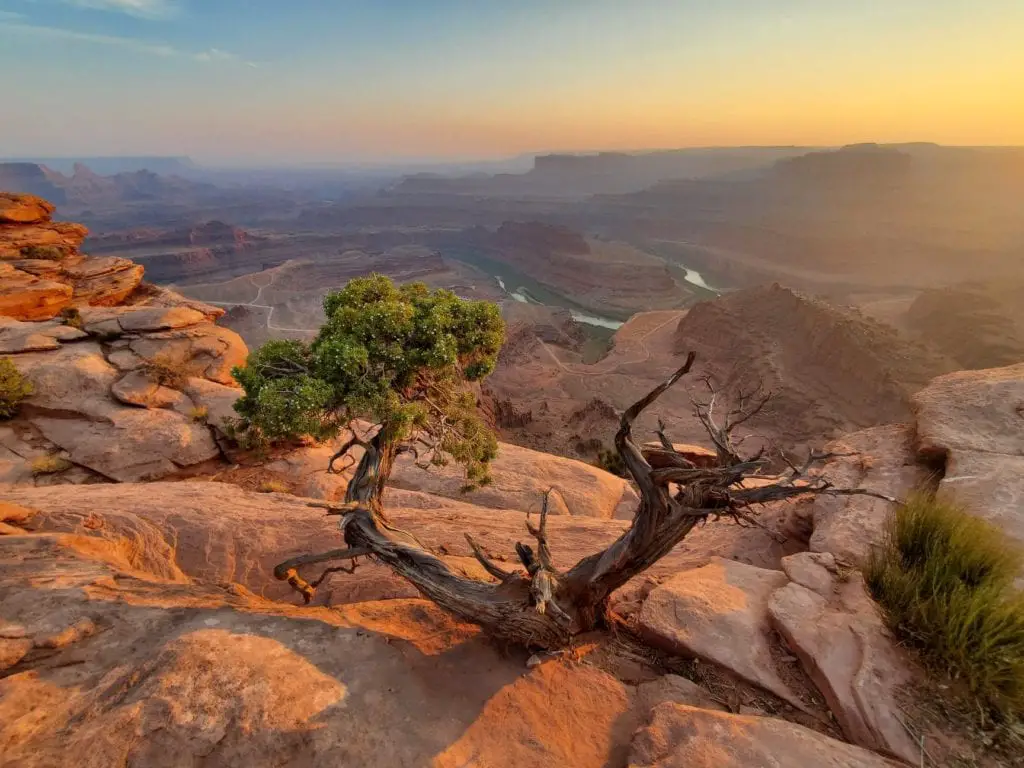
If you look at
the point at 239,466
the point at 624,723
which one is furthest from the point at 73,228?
the point at 624,723

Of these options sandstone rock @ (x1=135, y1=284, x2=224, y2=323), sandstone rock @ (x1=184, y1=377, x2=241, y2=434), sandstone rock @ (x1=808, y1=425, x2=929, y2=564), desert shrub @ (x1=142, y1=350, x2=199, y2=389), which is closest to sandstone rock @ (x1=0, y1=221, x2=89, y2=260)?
sandstone rock @ (x1=135, y1=284, x2=224, y2=323)

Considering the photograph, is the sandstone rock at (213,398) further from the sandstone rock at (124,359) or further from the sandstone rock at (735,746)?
the sandstone rock at (735,746)

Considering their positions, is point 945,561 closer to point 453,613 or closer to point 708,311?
point 453,613

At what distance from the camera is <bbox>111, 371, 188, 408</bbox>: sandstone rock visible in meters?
15.5

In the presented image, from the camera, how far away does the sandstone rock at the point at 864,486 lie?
30.5 ft

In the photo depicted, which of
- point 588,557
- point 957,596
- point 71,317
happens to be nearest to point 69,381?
point 71,317

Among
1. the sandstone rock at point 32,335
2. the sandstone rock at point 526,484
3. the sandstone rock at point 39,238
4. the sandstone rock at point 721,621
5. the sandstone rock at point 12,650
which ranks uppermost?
the sandstone rock at point 39,238

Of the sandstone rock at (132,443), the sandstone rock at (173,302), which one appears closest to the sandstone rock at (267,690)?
the sandstone rock at (132,443)

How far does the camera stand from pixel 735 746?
4977mm

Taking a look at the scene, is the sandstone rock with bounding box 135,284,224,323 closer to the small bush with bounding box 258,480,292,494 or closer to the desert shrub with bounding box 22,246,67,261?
the desert shrub with bounding box 22,246,67,261

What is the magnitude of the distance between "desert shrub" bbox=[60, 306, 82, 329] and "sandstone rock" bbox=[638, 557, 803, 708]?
22857mm

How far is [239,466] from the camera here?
14992 millimetres

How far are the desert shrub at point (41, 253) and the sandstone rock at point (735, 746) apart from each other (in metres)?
32.2

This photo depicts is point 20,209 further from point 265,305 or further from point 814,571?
point 265,305
